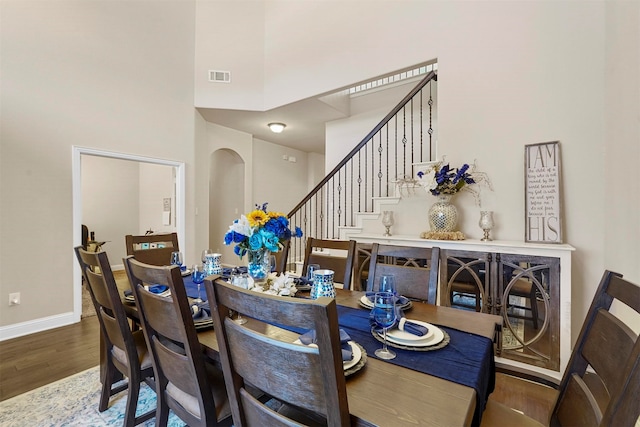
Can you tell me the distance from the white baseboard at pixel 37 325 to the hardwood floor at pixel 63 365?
0.08m

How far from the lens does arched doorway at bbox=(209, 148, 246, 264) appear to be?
19.0 feet

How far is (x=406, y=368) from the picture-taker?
3.03 ft

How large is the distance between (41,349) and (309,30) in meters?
4.66

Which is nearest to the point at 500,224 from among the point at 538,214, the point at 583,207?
the point at 538,214

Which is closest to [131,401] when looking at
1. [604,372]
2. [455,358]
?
[455,358]

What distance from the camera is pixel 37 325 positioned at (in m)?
3.02

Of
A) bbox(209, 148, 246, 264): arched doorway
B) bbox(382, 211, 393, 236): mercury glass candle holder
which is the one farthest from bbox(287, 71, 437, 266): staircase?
bbox(209, 148, 246, 264): arched doorway

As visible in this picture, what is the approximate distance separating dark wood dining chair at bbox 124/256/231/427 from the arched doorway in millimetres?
4549

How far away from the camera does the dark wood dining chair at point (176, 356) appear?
102 centimetres

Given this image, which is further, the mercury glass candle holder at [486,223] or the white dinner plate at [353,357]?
the mercury glass candle holder at [486,223]

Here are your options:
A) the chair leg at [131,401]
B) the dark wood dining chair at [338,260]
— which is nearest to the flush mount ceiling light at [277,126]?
the dark wood dining chair at [338,260]

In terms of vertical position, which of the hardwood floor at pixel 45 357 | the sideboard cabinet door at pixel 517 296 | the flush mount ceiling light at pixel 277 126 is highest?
the flush mount ceiling light at pixel 277 126

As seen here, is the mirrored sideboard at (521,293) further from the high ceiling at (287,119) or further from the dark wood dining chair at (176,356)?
the high ceiling at (287,119)

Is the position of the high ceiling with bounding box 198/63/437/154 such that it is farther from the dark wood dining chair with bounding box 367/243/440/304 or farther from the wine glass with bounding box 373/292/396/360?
the wine glass with bounding box 373/292/396/360
